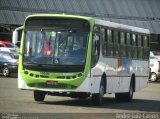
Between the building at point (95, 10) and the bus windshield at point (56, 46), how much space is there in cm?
3601

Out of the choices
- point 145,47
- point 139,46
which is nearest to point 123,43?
point 139,46

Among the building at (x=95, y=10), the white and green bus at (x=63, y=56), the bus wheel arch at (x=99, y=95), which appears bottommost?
the bus wheel arch at (x=99, y=95)

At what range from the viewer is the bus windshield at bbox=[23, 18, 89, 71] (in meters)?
20.5

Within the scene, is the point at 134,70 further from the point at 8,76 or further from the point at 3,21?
the point at 3,21

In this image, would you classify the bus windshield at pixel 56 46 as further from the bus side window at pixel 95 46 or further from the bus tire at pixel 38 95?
the bus tire at pixel 38 95

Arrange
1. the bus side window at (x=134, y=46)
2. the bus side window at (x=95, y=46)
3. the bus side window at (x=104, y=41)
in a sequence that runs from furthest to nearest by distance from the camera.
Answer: the bus side window at (x=134, y=46), the bus side window at (x=104, y=41), the bus side window at (x=95, y=46)

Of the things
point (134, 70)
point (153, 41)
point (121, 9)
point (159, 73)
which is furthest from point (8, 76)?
point (153, 41)

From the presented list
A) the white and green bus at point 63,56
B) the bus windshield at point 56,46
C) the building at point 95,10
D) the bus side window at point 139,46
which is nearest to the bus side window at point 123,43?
the bus side window at point 139,46

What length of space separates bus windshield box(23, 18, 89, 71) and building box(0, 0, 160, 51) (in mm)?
36006

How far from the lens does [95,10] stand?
6656 cm

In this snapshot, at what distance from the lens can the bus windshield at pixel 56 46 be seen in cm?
2047

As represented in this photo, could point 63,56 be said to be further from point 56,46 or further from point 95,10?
point 95,10

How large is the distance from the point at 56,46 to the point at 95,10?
151 feet

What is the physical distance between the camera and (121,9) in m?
69.2
